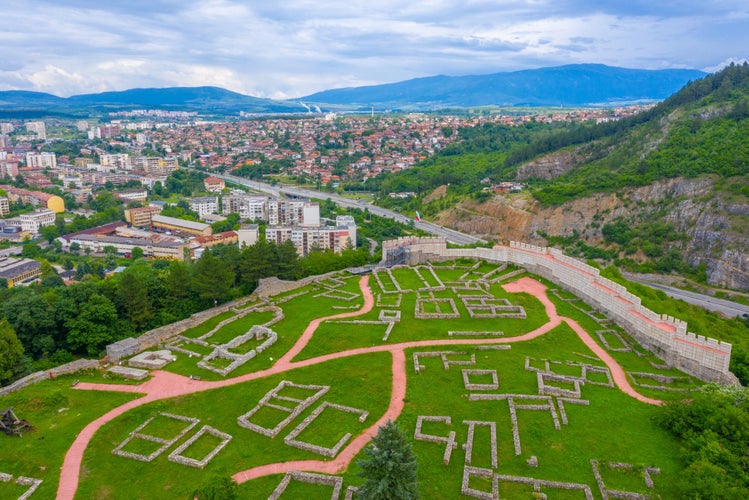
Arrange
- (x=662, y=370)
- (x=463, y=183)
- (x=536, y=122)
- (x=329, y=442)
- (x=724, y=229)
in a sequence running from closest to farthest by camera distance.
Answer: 1. (x=329, y=442)
2. (x=662, y=370)
3. (x=724, y=229)
4. (x=463, y=183)
5. (x=536, y=122)

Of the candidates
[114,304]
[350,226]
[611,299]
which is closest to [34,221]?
[350,226]

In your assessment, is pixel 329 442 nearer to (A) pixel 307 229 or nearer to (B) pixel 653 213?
(A) pixel 307 229

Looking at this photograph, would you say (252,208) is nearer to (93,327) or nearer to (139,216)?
(139,216)

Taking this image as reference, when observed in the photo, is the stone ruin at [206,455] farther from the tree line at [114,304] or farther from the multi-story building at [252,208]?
the multi-story building at [252,208]

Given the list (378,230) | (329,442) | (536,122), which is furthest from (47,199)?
(536,122)

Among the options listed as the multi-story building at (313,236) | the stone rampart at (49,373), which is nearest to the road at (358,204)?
the multi-story building at (313,236)
